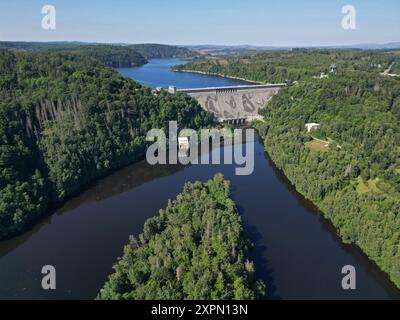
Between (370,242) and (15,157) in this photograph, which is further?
(15,157)

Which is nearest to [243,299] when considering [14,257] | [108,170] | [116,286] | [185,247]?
[185,247]

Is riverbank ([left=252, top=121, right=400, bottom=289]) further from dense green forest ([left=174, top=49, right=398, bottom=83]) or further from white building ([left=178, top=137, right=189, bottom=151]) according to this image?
dense green forest ([left=174, top=49, right=398, bottom=83])

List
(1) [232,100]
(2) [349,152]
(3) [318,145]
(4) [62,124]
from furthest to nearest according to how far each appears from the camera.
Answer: (1) [232,100], (3) [318,145], (4) [62,124], (2) [349,152]

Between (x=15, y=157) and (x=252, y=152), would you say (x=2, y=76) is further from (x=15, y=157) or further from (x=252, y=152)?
(x=252, y=152)

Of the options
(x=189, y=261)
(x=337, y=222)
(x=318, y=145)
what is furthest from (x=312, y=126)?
(x=189, y=261)

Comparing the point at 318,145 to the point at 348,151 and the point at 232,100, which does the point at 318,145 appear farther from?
the point at 232,100

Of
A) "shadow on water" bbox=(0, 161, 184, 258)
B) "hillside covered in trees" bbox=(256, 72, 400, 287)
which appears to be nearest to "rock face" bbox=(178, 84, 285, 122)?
"hillside covered in trees" bbox=(256, 72, 400, 287)
